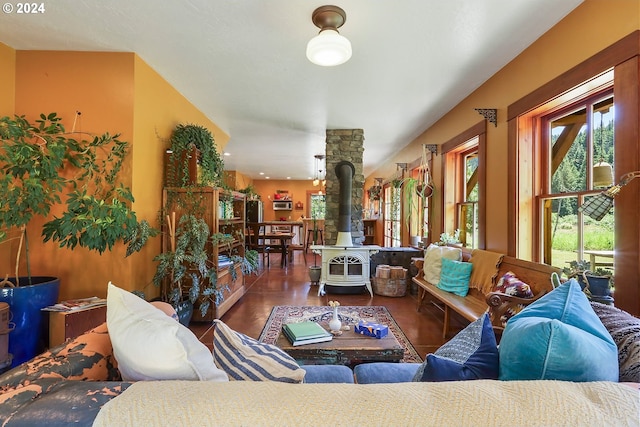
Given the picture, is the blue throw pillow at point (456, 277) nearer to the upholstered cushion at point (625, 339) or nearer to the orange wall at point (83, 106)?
the upholstered cushion at point (625, 339)

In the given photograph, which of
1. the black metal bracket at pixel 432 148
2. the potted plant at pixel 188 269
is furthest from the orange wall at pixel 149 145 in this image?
the black metal bracket at pixel 432 148

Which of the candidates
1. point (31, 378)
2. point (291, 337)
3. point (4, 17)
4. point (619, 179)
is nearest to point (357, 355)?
point (291, 337)

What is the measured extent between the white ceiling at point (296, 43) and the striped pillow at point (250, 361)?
210cm

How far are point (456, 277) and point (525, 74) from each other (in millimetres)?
2031

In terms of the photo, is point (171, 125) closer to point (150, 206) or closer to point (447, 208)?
point (150, 206)

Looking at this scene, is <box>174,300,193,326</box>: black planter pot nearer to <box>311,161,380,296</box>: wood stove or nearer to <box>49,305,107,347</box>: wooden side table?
<box>49,305,107,347</box>: wooden side table

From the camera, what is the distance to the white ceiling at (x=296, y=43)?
2.09 metres

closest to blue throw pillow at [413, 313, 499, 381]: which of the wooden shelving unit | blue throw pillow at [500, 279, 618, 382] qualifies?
blue throw pillow at [500, 279, 618, 382]

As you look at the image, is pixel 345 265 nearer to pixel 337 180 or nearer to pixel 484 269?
pixel 337 180

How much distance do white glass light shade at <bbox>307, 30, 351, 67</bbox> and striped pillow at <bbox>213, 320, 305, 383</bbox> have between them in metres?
1.85

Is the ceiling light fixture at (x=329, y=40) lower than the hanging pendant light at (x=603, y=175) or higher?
higher

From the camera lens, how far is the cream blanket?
0.63 m

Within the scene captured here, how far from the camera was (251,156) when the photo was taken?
7430 mm

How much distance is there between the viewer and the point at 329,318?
239 centimetres
